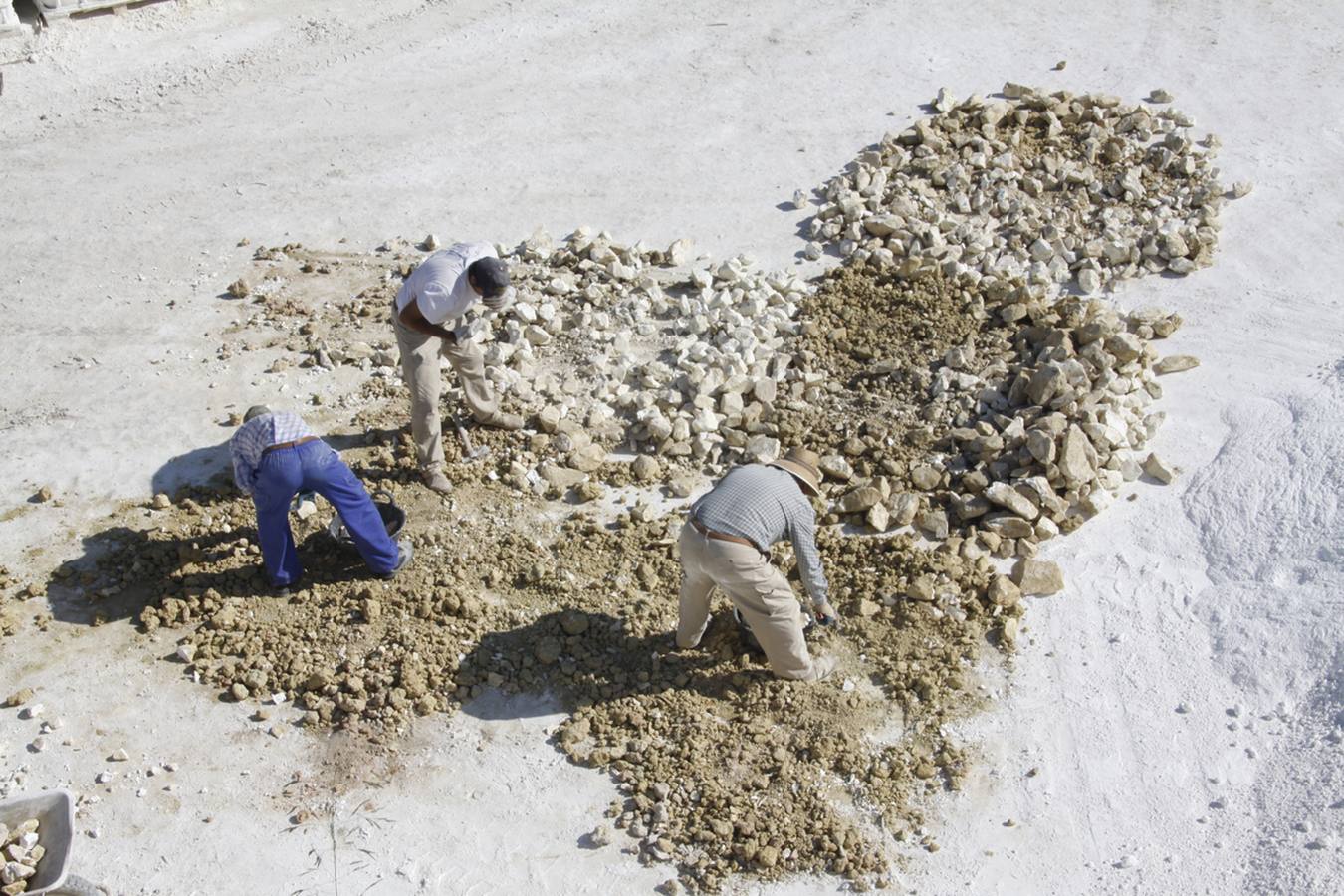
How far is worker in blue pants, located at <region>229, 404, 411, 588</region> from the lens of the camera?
6.86 meters

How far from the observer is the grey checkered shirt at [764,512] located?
6.30 meters

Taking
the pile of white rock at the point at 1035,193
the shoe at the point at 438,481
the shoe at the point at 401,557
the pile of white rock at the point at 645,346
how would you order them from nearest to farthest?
the shoe at the point at 401,557 → the shoe at the point at 438,481 → the pile of white rock at the point at 645,346 → the pile of white rock at the point at 1035,193

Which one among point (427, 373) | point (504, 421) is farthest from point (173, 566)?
point (504, 421)

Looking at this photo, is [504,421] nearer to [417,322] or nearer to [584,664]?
[417,322]

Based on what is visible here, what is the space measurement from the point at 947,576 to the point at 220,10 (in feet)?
30.4

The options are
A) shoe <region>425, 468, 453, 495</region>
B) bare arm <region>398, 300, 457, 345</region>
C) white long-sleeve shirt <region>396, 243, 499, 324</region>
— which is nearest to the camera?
white long-sleeve shirt <region>396, 243, 499, 324</region>

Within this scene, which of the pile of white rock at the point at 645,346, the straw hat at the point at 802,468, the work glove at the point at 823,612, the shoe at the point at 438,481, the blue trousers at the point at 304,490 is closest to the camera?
the straw hat at the point at 802,468

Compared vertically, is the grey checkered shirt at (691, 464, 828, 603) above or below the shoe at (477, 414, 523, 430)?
above

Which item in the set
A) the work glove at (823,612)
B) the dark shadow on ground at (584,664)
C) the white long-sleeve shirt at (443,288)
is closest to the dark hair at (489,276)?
the white long-sleeve shirt at (443,288)

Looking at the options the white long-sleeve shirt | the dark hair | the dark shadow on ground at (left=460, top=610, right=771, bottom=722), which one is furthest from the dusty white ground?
the dark hair

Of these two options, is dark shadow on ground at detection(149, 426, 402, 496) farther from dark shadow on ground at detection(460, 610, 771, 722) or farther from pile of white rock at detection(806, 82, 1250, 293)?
pile of white rock at detection(806, 82, 1250, 293)

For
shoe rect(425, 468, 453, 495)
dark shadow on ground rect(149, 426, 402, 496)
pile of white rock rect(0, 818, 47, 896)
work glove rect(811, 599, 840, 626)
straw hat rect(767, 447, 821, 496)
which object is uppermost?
straw hat rect(767, 447, 821, 496)

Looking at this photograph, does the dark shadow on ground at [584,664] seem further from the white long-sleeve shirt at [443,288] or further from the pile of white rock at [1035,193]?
the pile of white rock at [1035,193]

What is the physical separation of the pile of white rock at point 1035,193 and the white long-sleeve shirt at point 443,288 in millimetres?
3345
